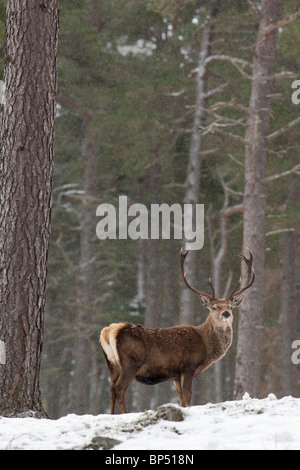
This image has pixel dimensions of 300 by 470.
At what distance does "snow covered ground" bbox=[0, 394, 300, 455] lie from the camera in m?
5.72

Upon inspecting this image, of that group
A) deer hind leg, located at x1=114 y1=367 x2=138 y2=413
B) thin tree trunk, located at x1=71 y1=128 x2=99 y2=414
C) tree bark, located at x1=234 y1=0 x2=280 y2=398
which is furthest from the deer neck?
thin tree trunk, located at x1=71 y1=128 x2=99 y2=414

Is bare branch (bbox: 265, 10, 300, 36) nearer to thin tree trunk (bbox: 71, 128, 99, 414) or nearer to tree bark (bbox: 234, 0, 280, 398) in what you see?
tree bark (bbox: 234, 0, 280, 398)

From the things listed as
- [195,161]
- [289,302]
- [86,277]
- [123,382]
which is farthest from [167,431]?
[86,277]

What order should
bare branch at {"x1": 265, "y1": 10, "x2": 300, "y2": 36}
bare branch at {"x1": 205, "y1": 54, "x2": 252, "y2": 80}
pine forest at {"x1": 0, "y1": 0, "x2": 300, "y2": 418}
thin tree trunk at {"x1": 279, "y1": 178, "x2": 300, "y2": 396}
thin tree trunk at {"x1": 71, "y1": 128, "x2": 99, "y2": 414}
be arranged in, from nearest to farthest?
bare branch at {"x1": 265, "y1": 10, "x2": 300, "y2": 36}, bare branch at {"x1": 205, "y1": 54, "x2": 252, "y2": 80}, pine forest at {"x1": 0, "y1": 0, "x2": 300, "y2": 418}, thin tree trunk at {"x1": 279, "y1": 178, "x2": 300, "y2": 396}, thin tree trunk at {"x1": 71, "y1": 128, "x2": 99, "y2": 414}

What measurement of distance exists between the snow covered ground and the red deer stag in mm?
2242

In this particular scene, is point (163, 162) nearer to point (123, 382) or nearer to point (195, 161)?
point (195, 161)

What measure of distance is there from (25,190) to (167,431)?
10.9 feet

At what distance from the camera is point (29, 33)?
8.58m

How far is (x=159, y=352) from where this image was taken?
9539 millimetres

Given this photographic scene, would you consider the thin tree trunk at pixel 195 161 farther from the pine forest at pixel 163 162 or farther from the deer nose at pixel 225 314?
the deer nose at pixel 225 314

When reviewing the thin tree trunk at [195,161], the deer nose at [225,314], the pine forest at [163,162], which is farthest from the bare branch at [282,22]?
the deer nose at [225,314]

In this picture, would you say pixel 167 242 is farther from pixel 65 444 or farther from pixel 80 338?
pixel 65 444
